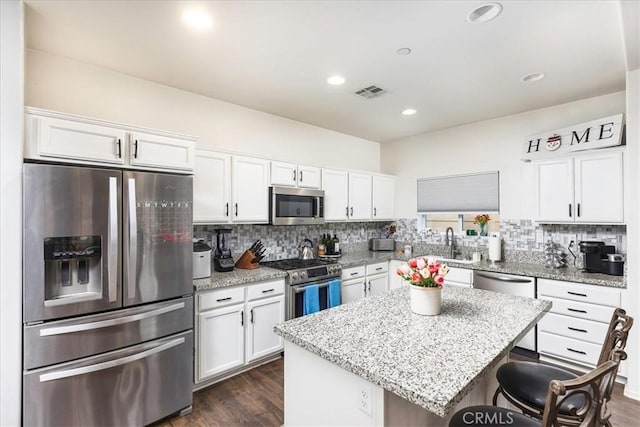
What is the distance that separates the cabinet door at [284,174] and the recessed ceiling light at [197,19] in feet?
5.31

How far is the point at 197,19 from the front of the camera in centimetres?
203

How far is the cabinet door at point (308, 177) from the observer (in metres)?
3.85

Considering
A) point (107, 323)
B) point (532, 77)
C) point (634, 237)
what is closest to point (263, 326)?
point (107, 323)

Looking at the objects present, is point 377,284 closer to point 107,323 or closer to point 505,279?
point 505,279

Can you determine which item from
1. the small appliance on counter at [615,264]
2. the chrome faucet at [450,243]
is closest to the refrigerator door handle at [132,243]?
the chrome faucet at [450,243]

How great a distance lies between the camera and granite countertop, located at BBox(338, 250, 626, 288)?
292cm

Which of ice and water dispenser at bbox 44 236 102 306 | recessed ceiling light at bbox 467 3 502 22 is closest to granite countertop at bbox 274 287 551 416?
ice and water dispenser at bbox 44 236 102 306

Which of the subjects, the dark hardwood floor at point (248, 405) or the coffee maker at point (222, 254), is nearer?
the dark hardwood floor at point (248, 405)

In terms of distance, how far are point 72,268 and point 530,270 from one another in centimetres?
416

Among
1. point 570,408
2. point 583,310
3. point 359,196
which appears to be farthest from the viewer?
point 359,196

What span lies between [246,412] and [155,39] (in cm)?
289

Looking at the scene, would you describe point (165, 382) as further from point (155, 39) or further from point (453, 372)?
point (155, 39)

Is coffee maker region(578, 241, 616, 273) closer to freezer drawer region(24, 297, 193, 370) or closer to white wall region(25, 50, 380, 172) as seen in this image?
white wall region(25, 50, 380, 172)

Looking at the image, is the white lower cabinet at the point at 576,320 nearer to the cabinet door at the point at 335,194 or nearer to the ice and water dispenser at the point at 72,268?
the cabinet door at the point at 335,194
